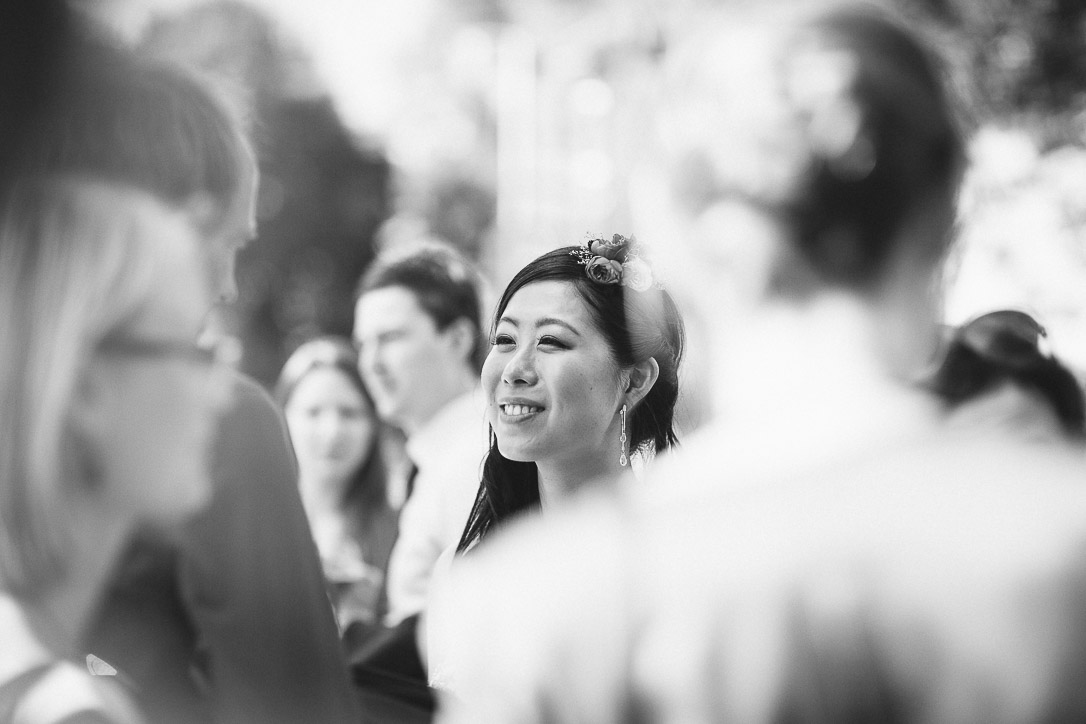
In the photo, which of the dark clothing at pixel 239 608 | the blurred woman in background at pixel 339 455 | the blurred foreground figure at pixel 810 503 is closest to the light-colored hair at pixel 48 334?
the dark clothing at pixel 239 608

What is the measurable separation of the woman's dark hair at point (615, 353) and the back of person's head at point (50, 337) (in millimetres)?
1261

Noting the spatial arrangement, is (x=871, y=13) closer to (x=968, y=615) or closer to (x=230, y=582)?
(x=968, y=615)

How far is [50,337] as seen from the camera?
1.19 meters

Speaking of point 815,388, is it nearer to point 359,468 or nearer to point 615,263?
point 615,263

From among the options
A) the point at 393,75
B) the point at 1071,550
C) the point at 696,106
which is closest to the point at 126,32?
the point at 696,106

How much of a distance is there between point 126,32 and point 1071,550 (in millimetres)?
1621

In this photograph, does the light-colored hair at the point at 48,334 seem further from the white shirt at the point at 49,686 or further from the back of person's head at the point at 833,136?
the back of person's head at the point at 833,136

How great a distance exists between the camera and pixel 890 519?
102 centimetres

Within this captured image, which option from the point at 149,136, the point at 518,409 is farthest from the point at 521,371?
the point at 149,136

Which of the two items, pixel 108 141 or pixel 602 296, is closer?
pixel 108 141

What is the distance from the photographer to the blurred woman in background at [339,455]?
4160 mm

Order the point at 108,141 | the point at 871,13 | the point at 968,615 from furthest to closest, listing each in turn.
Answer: the point at 108,141
the point at 871,13
the point at 968,615

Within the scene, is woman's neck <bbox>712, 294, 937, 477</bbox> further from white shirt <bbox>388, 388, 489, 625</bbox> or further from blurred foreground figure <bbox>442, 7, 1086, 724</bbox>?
white shirt <bbox>388, 388, 489, 625</bbox>

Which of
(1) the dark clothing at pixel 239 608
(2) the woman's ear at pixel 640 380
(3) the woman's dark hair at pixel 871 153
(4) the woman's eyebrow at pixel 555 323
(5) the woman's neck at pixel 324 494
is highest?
(3) the woman's dark hair at pixel 871 153
